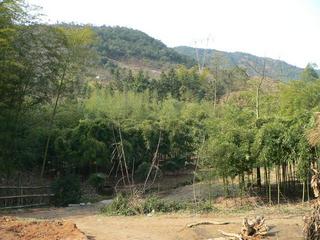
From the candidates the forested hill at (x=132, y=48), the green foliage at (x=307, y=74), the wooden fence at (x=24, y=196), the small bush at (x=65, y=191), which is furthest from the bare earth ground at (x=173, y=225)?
the forested hill at (x=132, y=48)

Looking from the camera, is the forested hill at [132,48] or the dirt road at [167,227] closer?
the dirt road at [167,227]

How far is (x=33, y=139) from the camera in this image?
18344 mm

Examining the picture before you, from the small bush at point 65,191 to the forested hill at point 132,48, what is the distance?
49809 millimetres

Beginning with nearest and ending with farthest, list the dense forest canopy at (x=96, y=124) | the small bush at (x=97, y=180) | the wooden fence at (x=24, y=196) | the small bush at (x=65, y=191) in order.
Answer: the dense forest canopy at (x=96, y=124) < the wooden fence at (x=24, y=196) < the small bush at (x=65, y=191) < the small bush at (x=97, y=180)

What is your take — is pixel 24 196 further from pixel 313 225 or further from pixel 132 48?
pixel 132 48

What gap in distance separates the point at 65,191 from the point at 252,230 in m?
9.37

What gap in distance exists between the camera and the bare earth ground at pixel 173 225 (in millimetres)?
9820

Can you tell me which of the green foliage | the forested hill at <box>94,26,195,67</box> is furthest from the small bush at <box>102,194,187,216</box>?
the forested hill at <box>94,26,195,67</box>

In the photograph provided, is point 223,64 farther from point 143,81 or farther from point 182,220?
point 182,220

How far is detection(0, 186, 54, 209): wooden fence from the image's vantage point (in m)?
15.7

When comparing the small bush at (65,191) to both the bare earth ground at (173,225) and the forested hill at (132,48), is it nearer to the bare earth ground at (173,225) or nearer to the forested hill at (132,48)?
the bare earth ground at (173,225)

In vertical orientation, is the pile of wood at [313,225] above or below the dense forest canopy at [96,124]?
below

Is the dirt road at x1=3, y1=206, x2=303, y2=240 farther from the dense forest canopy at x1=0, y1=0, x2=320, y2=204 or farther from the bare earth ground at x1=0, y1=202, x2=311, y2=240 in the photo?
the dense forest canopy at x1=0, y1=0, x2=320, y2=204

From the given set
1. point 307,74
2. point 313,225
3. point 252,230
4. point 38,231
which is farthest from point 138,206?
point 307,74
